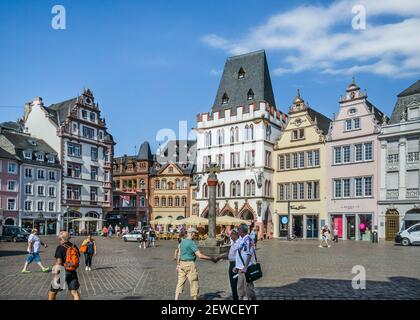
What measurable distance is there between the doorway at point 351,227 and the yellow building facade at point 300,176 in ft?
8.38

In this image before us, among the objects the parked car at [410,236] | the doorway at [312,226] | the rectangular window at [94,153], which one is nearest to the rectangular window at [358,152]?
the doorway at [312,226]

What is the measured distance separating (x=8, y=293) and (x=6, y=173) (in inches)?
1913

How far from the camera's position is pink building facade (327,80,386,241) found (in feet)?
154

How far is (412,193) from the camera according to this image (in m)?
43.7

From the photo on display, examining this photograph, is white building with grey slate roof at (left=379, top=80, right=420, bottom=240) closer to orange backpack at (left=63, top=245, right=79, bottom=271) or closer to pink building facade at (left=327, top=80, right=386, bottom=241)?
pink building facade at (left=327, top=80, right=386, bottom=241)

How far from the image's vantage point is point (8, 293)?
42.6ft

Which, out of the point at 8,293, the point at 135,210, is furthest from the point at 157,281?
the point at 135,210

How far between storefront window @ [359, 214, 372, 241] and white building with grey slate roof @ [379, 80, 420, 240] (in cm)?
132

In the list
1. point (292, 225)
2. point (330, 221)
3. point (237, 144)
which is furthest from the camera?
point (237, 144)

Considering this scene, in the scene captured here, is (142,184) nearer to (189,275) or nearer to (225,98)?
(225,98)

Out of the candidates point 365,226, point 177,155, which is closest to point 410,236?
point 365,226

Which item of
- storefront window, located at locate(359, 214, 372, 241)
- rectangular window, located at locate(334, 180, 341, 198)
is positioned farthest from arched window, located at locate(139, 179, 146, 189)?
storefront window, located at locate(359, 214, 372, 241)
